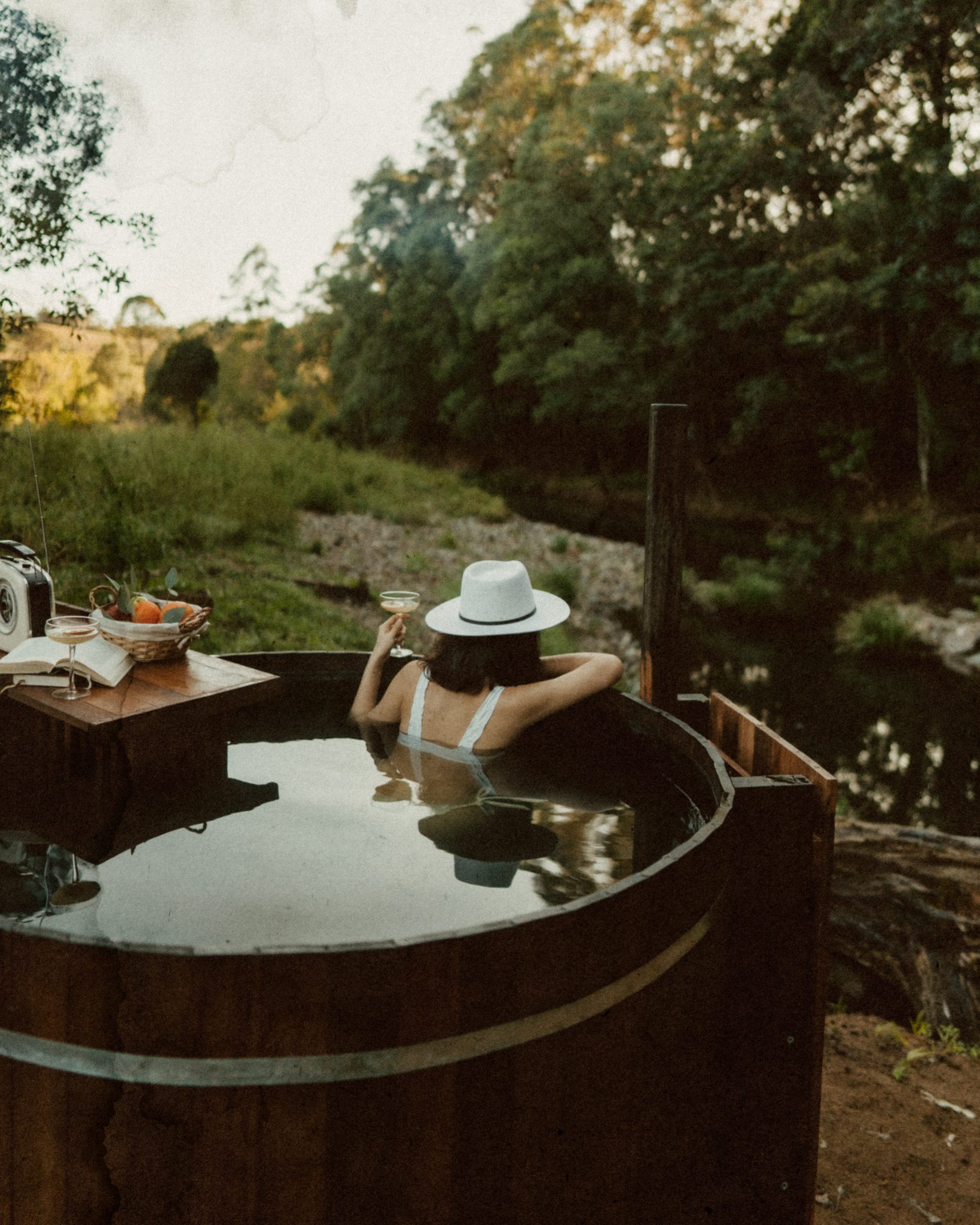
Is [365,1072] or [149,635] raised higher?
[149,635]

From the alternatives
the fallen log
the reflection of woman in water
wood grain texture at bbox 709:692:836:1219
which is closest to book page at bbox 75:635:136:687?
the reflection of woman in water

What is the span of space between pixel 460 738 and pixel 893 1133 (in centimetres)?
213

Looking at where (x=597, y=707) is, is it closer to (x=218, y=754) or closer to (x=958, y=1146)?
(x=218, y=754)

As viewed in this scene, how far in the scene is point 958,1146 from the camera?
135 inches

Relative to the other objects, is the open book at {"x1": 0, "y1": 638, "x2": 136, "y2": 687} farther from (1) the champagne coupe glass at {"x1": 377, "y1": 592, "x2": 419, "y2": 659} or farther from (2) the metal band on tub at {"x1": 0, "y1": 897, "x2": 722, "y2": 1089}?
(2) the metal band on tub at {"x1": 0, "y1": 897, "x2": 722, "y2": 1089}

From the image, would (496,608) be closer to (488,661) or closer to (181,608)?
(488,661)

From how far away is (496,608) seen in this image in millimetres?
3266

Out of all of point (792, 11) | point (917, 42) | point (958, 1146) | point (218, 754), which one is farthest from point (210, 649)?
point (792, 11)

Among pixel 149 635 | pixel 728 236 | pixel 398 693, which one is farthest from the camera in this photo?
pixel 728 236

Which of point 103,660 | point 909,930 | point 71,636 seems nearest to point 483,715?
point 103,660

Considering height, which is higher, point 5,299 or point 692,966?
point 5,299

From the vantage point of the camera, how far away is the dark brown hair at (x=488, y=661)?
325 centimetres

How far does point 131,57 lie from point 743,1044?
6.24 meters

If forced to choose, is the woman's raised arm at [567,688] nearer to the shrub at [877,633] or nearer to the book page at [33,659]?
the book page at [33,659]
